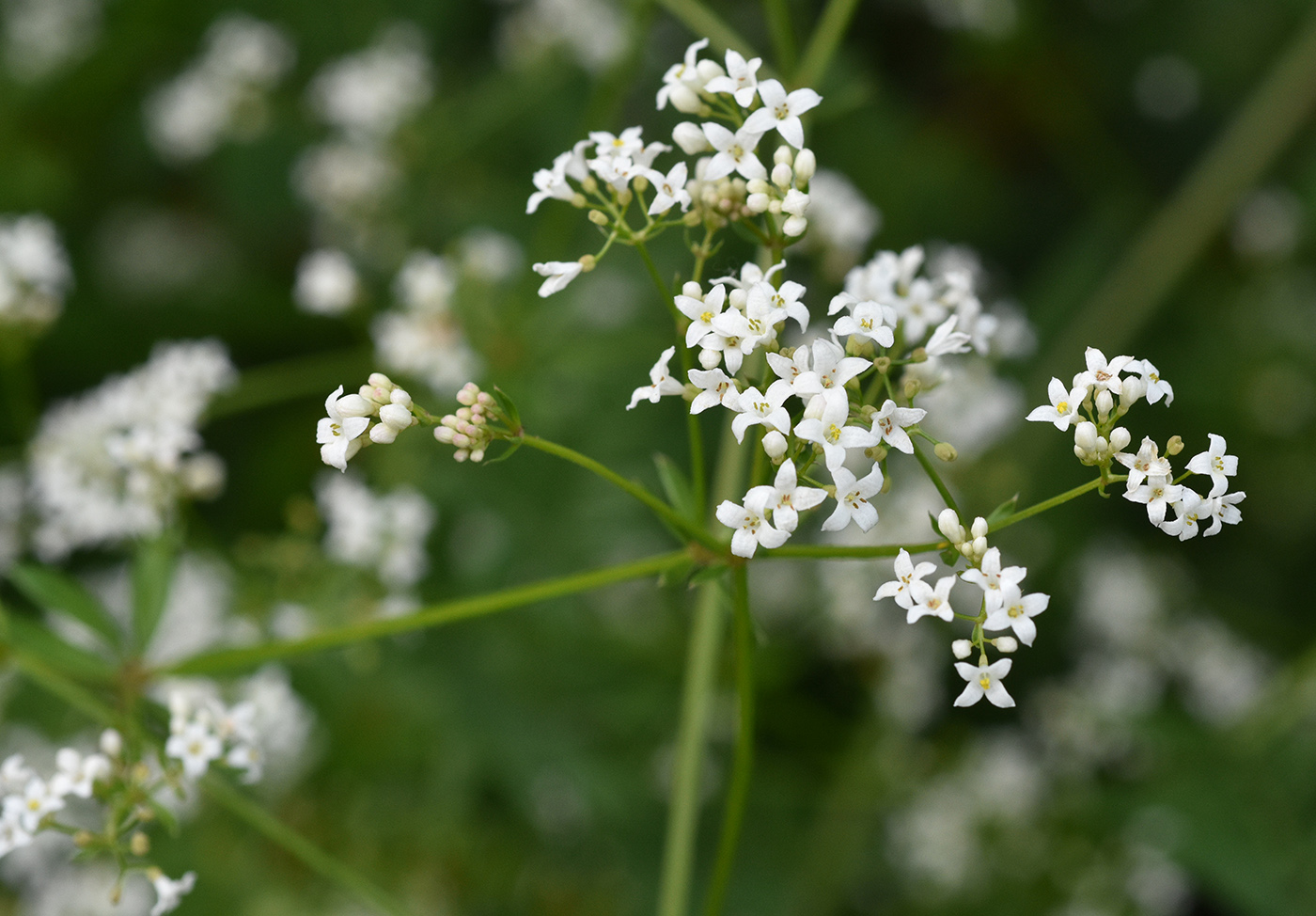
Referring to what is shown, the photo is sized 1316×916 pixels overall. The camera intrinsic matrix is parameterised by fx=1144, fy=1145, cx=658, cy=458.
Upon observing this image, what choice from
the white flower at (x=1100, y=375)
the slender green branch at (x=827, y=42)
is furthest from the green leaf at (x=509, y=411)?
the slender green branch at (x=827, y=42)

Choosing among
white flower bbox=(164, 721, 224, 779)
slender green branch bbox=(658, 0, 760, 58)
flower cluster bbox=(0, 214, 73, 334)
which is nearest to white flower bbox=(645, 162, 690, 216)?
slender green branch bbox=(658, 0, 760, 58)

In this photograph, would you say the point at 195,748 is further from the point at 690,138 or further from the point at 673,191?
the point at 690,138

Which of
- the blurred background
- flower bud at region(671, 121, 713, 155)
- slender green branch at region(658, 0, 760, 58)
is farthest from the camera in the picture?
the blurred background

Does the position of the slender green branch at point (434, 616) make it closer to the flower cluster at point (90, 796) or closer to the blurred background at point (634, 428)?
the flower cluster at point (90, 796)

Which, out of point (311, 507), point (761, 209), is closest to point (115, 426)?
point (311, 507)

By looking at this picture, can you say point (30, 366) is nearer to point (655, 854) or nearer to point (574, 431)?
point (574, 431)

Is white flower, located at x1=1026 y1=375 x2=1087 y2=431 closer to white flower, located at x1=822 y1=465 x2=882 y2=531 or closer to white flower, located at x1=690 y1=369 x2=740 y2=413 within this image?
white flower, located at x1=822 y1=465 x2=882 y2=531
